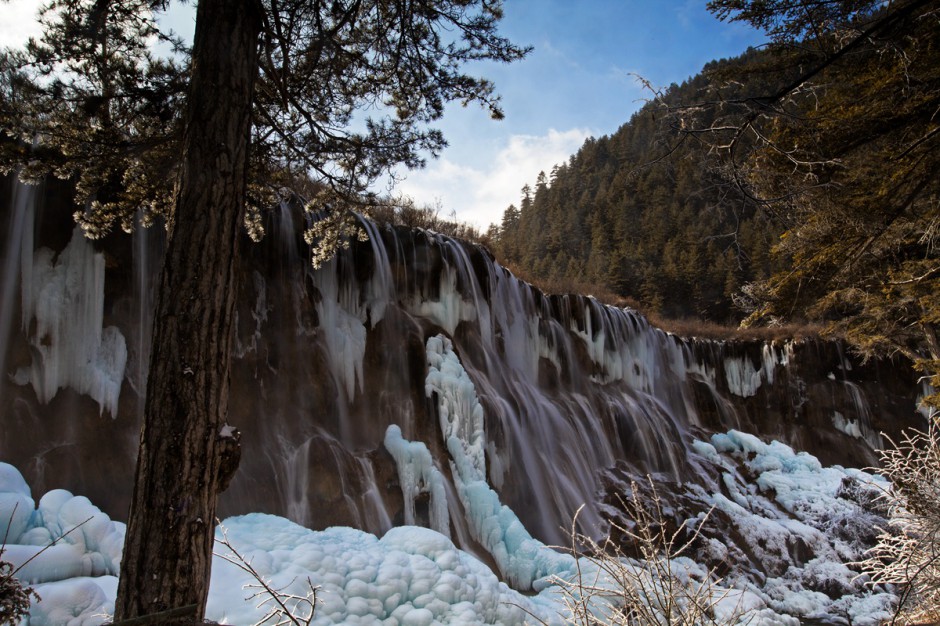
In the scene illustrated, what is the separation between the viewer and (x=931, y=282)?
754 centimetres

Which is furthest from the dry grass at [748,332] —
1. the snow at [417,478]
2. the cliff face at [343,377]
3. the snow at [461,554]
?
the snow at [417,478]

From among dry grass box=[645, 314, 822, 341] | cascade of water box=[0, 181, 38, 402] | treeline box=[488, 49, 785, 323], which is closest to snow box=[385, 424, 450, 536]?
cascade of water box=[0, 181, 38, 402]

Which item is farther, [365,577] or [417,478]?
[417,478]

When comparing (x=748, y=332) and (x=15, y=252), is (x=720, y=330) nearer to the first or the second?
(x=748, y=332)

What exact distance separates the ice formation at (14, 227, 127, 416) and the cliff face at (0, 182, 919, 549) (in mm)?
16

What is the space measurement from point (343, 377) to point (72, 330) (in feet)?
12.6

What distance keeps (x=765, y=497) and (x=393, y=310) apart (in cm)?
1232

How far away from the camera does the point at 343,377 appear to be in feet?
30.5

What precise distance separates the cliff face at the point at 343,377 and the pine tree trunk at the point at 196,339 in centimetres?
421

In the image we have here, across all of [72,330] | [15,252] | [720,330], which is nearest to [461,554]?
[72,330]

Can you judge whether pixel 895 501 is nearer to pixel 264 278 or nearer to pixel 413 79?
pixel 413 79

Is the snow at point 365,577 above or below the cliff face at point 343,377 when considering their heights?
below

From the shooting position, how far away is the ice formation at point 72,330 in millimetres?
6305

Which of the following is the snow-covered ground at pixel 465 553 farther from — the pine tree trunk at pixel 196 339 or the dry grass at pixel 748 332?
the dry grass at pixel 748 332
